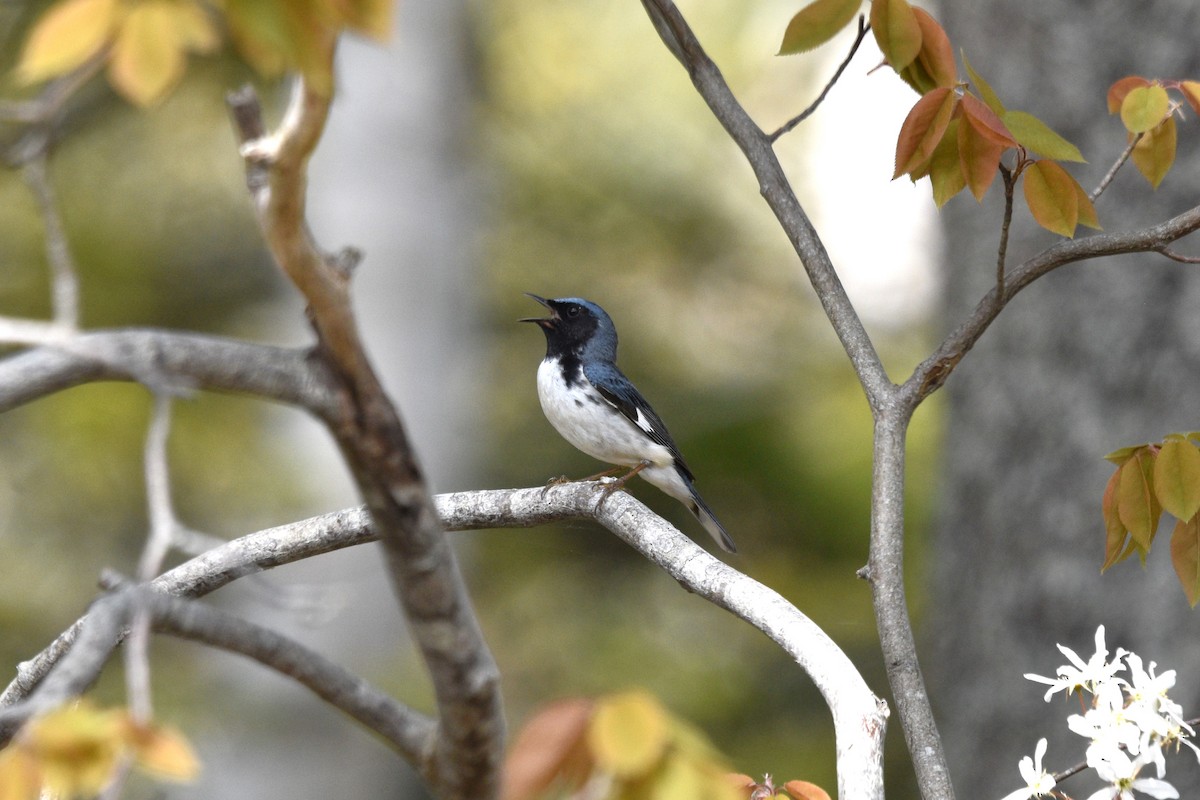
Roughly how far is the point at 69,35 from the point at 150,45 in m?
0.07

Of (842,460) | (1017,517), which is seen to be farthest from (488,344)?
(1017,517)

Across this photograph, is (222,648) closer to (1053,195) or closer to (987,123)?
(987,123)

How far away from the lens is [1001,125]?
173 cm

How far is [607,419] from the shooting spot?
403 centimetres

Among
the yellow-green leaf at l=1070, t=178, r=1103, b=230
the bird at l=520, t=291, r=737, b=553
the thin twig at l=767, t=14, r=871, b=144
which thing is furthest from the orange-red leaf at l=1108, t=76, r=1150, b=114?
the bird at l=520, t=291, r=737, b=553

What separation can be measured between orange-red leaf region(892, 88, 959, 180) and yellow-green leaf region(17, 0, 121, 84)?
117cm

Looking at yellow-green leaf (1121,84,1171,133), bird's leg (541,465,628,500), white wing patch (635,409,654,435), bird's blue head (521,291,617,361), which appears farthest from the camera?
bird's blue head (521,291,617,361)

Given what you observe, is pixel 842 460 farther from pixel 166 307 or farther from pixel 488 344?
pixel 166 307

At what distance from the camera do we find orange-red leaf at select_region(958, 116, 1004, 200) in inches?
70.8

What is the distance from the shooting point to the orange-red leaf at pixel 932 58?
1834mm

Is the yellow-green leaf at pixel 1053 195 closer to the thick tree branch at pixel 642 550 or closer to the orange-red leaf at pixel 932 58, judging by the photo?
the orange-red leaf at pixel 932 58

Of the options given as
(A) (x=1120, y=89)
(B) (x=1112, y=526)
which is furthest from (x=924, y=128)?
(B) (x=1112, y=526)

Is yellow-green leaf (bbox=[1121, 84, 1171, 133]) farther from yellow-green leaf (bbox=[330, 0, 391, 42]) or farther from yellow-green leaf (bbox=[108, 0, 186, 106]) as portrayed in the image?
yellow-green leaf (bbox=[108, 0, 186, 106])

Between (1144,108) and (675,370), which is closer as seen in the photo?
(1144,108)
